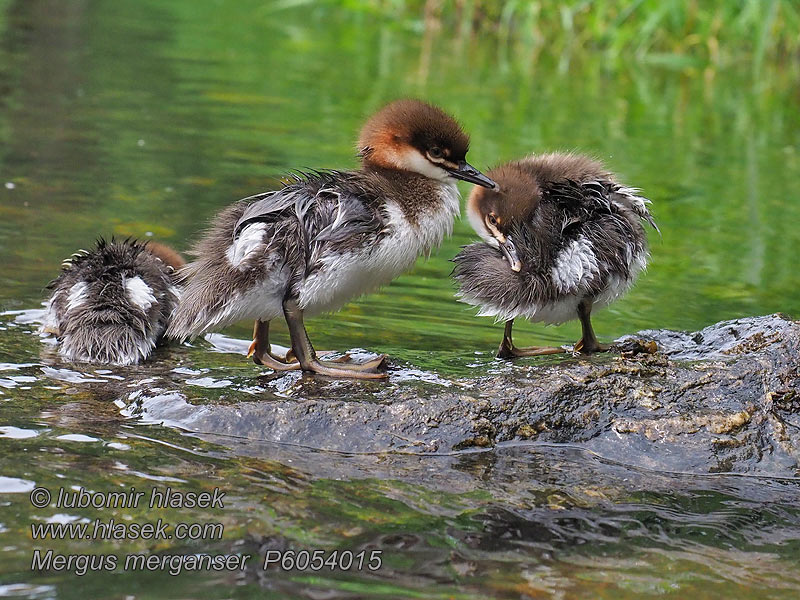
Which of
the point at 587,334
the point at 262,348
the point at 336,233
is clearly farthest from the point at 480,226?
the point at 262,348

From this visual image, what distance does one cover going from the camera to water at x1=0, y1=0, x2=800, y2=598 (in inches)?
154

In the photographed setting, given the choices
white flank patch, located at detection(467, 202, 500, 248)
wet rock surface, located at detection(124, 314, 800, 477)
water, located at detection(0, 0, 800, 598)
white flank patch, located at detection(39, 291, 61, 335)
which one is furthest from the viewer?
white flank patch, located at detection(39, 291, 61, 335)

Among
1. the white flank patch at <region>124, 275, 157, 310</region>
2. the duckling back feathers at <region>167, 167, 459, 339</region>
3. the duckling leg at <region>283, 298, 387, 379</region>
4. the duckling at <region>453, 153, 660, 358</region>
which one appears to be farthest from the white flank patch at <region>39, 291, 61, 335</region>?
the duckling at <region>453, 153, 660, 358</region>

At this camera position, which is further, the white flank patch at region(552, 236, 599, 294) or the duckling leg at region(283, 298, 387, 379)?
the white flank patch at region(552, 236, 599, 294)

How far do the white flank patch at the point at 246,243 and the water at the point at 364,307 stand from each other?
1.87 ft

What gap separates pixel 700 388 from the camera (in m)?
5.00

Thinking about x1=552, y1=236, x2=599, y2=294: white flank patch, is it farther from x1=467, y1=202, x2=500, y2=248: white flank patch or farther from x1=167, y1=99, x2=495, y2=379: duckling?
x1=167, y1=99, x2=495, y2=379: duckling

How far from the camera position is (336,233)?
4.95 metres

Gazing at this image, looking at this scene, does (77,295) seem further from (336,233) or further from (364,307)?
(364,307)

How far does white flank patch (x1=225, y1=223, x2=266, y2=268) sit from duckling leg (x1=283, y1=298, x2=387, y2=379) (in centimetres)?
27

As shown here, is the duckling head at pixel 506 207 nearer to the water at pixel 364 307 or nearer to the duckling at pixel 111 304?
the water at pixel 364 307

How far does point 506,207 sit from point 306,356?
1125mm

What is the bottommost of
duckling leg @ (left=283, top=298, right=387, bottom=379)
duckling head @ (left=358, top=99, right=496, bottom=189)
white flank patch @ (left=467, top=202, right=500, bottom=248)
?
duckling leg @ (left=283, top=298, right=387, bottom=379)

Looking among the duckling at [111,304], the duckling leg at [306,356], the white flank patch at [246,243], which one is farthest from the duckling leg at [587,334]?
the duckling at [111,304]
